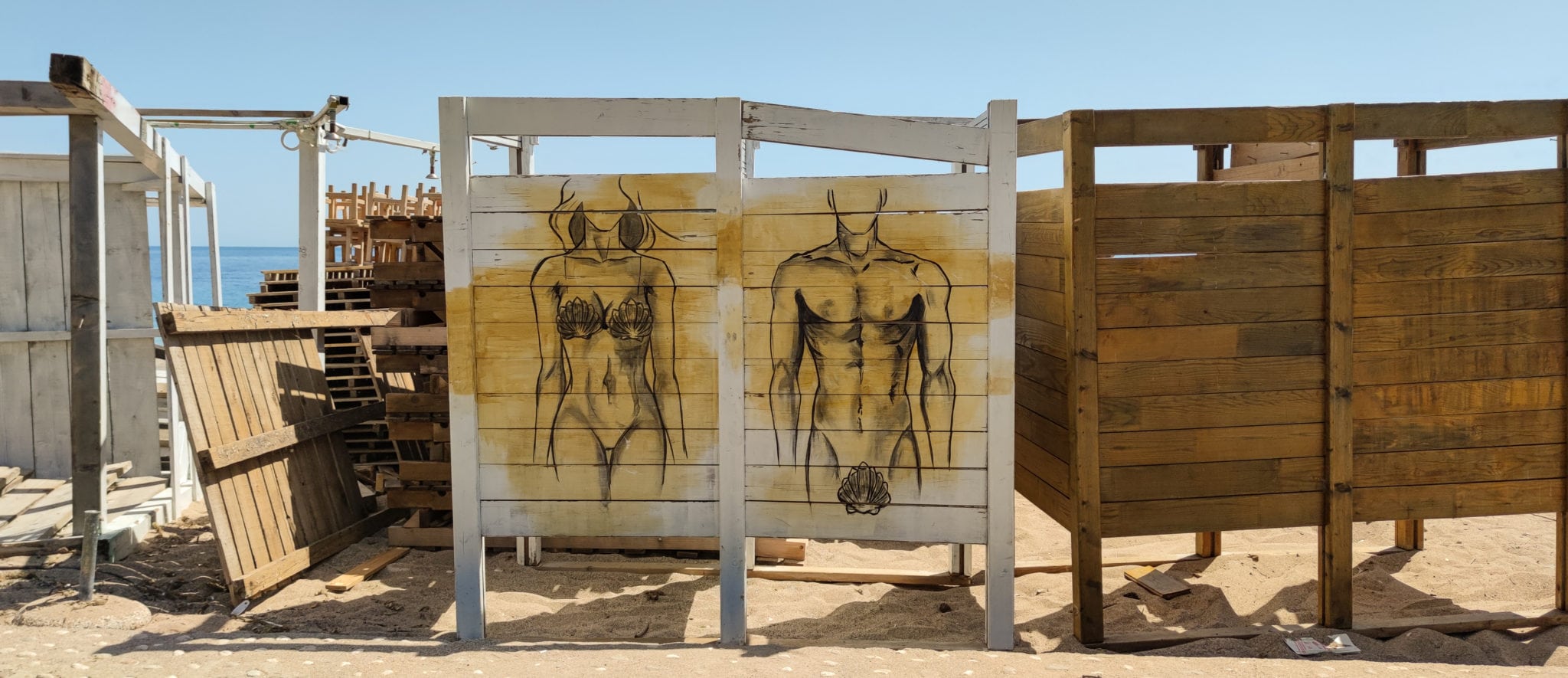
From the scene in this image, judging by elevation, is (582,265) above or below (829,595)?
above

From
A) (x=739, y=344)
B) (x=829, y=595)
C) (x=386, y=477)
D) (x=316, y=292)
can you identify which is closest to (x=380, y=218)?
(x=386, y=477)

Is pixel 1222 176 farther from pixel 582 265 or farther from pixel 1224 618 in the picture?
pixel 582 265

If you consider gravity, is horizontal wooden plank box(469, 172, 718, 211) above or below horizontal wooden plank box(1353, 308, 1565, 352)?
above

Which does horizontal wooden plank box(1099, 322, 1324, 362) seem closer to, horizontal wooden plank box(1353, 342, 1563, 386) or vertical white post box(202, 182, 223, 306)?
horizontal wooden plank box(1353, 342, 1563, 386)

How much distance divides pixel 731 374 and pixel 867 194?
1.17 m

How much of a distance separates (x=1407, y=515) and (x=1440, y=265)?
142 centimetres

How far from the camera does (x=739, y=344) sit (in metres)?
5.00

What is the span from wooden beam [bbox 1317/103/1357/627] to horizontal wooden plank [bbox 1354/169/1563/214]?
0.18m

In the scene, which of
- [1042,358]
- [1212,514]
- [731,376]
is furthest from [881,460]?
[1212,514]

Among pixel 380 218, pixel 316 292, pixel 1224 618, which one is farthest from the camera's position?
pixel 316 292

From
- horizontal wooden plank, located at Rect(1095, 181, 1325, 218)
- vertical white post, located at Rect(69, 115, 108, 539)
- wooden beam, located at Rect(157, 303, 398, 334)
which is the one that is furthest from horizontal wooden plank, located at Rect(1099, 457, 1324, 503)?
vertical white post, located at Rect(69, 115, 108, 539)

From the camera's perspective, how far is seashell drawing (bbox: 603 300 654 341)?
5.05 metres

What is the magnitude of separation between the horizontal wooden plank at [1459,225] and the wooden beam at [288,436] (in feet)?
21.6

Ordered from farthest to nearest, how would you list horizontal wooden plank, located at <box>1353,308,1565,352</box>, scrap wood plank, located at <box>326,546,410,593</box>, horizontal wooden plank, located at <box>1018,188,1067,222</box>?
scrap wood plank, located at <box>326,546,410,593</box>
horizontal wooden plank, located at <box>1018,188,1067,222</box>
horizontal wooden plank, located at <box>1353,308,1565,352</box>
